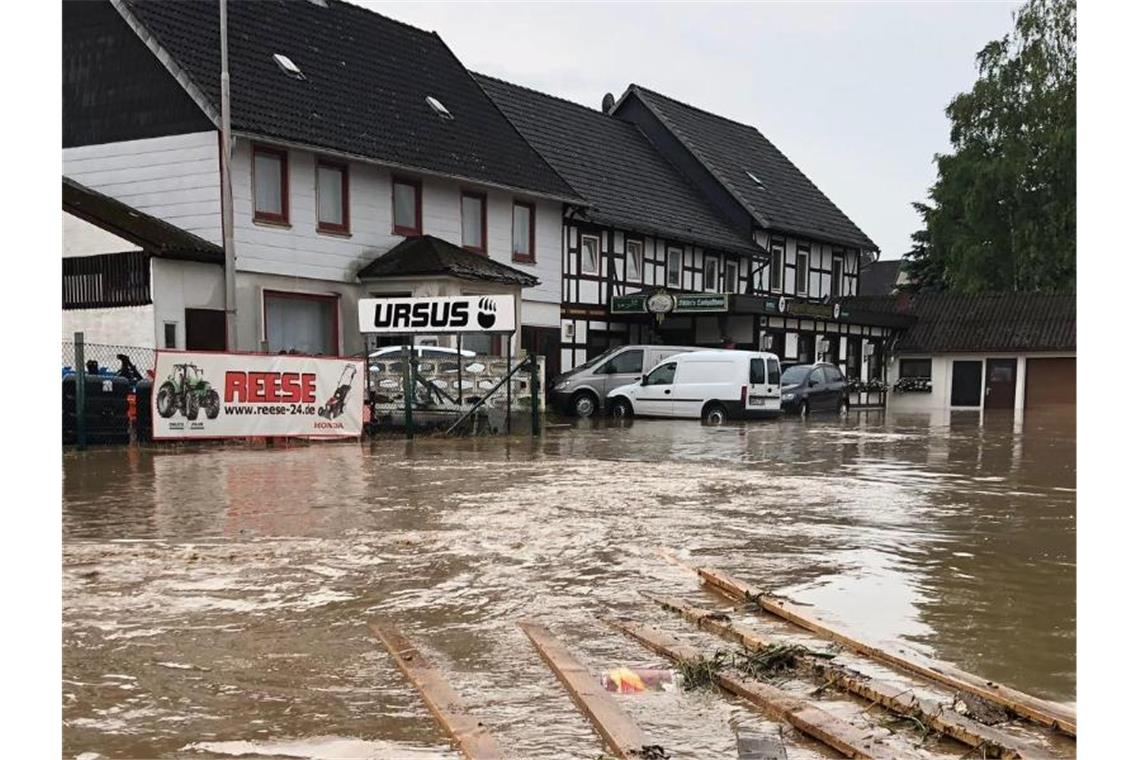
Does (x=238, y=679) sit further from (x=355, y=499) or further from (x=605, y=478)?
(x=605, y=478)

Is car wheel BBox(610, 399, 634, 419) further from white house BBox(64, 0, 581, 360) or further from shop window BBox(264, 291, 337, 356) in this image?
shop window BBox(264, 291, 337, 356)

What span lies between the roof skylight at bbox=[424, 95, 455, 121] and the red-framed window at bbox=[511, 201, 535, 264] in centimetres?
285

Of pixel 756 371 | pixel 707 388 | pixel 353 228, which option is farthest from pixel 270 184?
pixel 756 371

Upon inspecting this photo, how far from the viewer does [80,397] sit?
15312 millimetres

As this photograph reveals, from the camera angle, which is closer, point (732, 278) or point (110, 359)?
point (110, 359)

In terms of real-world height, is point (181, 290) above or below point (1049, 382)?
above

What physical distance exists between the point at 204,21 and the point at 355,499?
52.2ft

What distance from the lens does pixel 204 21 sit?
22.6 meters

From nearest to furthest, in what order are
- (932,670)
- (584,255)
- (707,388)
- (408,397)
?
(932,670)
(408,397)
(707,388)
(584,255)

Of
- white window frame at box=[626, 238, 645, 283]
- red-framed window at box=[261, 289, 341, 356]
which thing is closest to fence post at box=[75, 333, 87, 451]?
red-framed window at box=[261, 289, 341, 356]

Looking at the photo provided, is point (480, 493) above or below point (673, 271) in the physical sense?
below

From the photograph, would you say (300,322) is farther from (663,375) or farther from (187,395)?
(663,375)

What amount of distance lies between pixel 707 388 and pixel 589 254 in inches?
301
